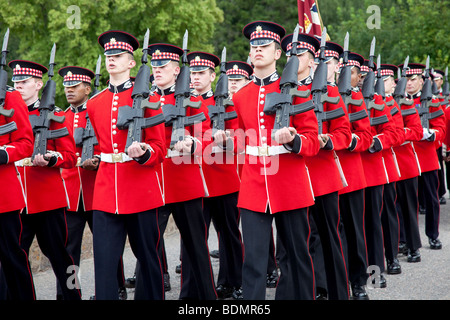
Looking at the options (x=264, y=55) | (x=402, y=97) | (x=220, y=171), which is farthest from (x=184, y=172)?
(x=402, y=97)

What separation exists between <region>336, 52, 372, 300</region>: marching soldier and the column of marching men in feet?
0.04

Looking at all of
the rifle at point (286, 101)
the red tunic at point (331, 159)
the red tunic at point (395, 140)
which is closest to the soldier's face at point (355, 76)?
the red tunic at point (395, 140)

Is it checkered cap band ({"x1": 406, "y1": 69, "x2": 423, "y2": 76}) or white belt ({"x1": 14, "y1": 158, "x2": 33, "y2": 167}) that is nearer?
white belt ({"x1": 14, "y1": 158, "x2": 33, "y2": 167})

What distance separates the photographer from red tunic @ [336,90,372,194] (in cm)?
626

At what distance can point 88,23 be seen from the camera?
64.5 ft

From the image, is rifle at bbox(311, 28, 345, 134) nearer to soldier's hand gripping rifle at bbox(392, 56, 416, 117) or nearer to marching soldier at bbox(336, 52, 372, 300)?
marching soldier at bbox(336, 52, 372, 300)

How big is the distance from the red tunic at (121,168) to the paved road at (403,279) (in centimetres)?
185

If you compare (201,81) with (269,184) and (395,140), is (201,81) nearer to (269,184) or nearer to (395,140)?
(395,140)

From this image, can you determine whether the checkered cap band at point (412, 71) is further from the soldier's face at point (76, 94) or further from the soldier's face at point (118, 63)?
the soldier's face at point (118, 63)

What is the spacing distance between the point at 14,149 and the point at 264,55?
198 centimetres

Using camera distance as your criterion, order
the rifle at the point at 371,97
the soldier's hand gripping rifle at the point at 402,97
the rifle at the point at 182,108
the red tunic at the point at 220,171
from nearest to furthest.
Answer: the rifle at the point at 182,108 → the red tunic at the point at 220,171 → the rifle at the point at 371,97 → the soldier's hand gripping rifle at the point at 402,97

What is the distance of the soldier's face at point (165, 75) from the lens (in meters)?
6.23

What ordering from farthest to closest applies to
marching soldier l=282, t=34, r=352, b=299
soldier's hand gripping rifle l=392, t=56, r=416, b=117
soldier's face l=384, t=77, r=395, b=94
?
soldier's face l=384, t=77, r=395, b=94
soldier's hand gripping rifle l=392, t=56, r=416, b=117
marching soldier l=282, t=34, r=352, b=299

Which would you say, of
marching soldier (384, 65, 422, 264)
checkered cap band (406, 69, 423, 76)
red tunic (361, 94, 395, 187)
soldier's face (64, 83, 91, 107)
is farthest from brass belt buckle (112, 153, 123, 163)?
checkered cap band (406, 69, 423, 76)
